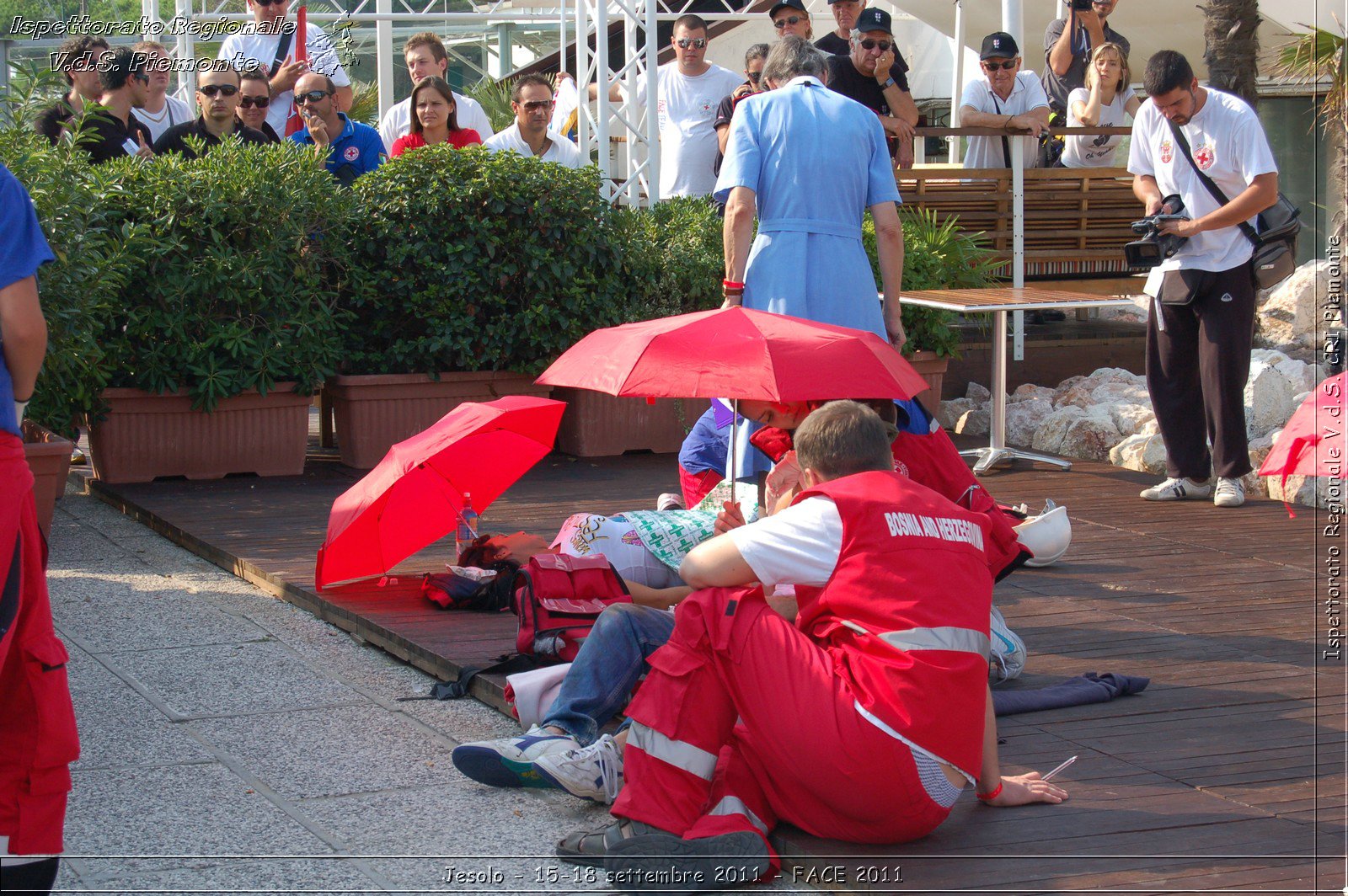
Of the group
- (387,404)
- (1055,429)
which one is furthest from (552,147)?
(1055,429)

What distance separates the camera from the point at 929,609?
3.21m

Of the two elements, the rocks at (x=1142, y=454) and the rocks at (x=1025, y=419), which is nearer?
the rocks at (x=1142, y=454)

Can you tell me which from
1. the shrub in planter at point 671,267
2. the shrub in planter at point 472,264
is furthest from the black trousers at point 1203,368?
the shrub in planter at point 472,264

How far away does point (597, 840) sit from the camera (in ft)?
10.9

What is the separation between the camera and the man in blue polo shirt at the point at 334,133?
9047 mm

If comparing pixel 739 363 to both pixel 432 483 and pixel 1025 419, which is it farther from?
pixel 1025 419

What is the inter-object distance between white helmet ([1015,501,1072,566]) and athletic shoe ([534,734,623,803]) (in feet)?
8.98

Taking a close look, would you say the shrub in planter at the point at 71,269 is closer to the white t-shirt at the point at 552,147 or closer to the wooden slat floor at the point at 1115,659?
the wooden slat floor at the point at 1115,659

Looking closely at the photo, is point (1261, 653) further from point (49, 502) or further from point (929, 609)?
point (49, 502)

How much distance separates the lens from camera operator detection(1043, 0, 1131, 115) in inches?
462

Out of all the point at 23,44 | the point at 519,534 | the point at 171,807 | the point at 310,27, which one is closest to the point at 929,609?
the point at 171,807

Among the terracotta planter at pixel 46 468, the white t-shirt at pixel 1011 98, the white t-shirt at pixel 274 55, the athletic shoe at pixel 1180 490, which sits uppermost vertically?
the white t-shirt at pixel 274 55

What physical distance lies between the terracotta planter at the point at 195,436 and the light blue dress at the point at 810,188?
12.1 feet

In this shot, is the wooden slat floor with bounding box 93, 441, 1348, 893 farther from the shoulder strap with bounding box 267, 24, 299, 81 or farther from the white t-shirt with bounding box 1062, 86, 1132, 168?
the white t-shirt with bounding box 1062, 86, 1132, 168
